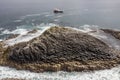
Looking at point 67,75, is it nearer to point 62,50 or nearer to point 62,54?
point 62,54

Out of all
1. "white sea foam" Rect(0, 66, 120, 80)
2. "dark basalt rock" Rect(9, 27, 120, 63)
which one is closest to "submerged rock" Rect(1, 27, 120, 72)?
"dark basalt rock" Rect(9, 27, 120, 63)

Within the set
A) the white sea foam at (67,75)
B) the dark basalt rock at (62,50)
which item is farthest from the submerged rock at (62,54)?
the white sea foam at (67,75)

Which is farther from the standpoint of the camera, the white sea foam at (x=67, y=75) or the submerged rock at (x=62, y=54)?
the submerged rock at (x=62, y=54)

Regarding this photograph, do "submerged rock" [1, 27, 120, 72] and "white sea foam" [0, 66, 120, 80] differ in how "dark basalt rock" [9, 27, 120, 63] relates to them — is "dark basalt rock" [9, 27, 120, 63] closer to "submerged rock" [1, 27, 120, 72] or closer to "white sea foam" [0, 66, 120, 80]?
"submerged rock" [1, 27, 120, 72]

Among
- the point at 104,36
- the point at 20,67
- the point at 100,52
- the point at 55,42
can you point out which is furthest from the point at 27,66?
the point at 104,36

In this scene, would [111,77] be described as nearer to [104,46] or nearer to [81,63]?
[81,63]

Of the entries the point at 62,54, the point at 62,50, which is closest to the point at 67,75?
Result: the point at 62,54

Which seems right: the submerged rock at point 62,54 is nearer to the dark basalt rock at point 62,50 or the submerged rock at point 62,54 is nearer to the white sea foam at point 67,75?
the dark basalt rock at point 62,50

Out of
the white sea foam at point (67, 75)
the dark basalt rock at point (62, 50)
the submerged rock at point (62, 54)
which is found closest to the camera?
the white sea foam at point (67, 75)
